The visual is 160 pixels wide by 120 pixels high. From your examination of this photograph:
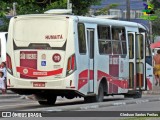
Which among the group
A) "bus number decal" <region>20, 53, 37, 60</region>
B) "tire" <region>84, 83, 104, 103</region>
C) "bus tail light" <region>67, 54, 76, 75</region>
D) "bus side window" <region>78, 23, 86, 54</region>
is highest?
"bus side window" <region>78, 23, 86, 54</region>

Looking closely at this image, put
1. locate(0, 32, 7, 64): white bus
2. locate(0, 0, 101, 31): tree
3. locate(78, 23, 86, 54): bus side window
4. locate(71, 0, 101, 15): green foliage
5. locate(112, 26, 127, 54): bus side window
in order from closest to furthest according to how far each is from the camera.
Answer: locate(78, 23, 86, 54): bus side window → locate(112, 26, 127, 54): bus side window → locate(0, 32, 7, 64): white bus → locate(0, 0, 101, 31): tree → locate(71, 0, 101, 15): green foliage

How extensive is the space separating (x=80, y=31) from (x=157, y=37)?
60.4 meters

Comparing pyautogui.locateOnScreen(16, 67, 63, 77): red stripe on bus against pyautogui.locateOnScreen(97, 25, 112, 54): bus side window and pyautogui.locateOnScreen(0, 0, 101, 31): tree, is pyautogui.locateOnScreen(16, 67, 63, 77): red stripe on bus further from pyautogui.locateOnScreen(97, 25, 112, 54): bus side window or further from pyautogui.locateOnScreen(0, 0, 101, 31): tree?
pyautogui.locateOnScreen(0, 0, 101, 31): tree

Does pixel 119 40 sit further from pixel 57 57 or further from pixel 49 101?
pixel 57 57

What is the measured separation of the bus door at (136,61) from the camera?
25.3 metres

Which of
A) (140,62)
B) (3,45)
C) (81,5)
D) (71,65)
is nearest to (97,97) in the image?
(71,65)

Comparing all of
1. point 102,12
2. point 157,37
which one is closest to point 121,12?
point 157,37

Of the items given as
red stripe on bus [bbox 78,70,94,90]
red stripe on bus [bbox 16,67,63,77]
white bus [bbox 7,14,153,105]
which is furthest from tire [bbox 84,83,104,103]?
red stripe on bus [bbox 16,67,63,77]

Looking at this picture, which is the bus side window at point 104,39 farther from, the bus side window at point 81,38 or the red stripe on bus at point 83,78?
the red stripe on bus at point 83,78

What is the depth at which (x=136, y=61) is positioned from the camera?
25.7m

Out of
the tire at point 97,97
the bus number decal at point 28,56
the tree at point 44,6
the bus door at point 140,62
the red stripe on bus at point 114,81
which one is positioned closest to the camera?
the bus number decal at point 28,56

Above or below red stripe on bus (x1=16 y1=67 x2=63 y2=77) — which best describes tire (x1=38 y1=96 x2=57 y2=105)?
below

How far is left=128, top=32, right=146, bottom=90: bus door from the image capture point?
25.3m

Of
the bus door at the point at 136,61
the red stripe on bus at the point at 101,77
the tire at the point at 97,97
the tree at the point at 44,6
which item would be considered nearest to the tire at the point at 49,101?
the tire at the point at 97,97
